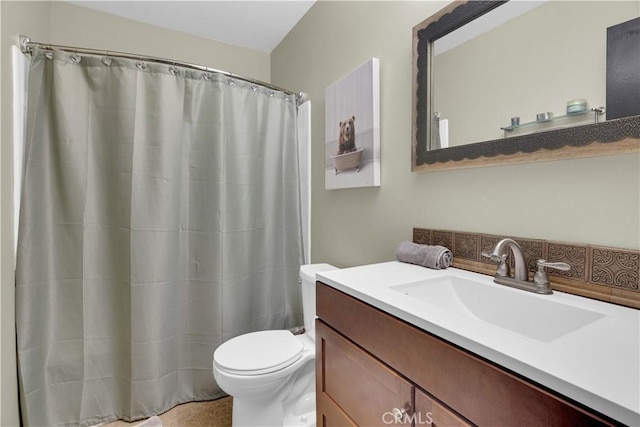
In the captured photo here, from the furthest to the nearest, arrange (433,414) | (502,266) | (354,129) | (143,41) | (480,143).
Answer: (143,41) < (354,129) < (480,143) < (502,266) < (433,414)

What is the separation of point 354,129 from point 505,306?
3.48ft

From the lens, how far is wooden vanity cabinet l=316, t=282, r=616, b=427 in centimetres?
49

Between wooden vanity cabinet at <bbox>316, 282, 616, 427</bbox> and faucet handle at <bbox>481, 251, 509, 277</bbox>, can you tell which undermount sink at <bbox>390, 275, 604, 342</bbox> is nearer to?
faucet handle at <bbox>481, 251, 509, 277</bbox>

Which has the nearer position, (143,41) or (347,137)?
(347,137)

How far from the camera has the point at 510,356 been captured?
1.65 feet

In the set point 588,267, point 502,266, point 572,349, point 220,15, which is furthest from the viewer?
point 220,15

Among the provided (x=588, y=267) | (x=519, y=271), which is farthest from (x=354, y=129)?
(x=588, y=267)

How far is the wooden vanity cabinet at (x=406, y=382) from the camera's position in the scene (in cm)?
49

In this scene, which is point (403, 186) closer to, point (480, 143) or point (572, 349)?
point (480, 143)

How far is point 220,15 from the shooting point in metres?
2.10

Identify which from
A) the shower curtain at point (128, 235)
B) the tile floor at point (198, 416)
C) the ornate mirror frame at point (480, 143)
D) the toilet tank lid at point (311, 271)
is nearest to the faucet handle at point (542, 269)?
the ornate mirror frame at point (480, 143)

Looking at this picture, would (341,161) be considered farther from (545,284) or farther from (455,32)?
(545,284)

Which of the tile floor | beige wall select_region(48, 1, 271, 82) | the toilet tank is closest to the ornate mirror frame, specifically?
the toilet tank

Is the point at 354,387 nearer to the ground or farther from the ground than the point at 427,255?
nearer to the ground
